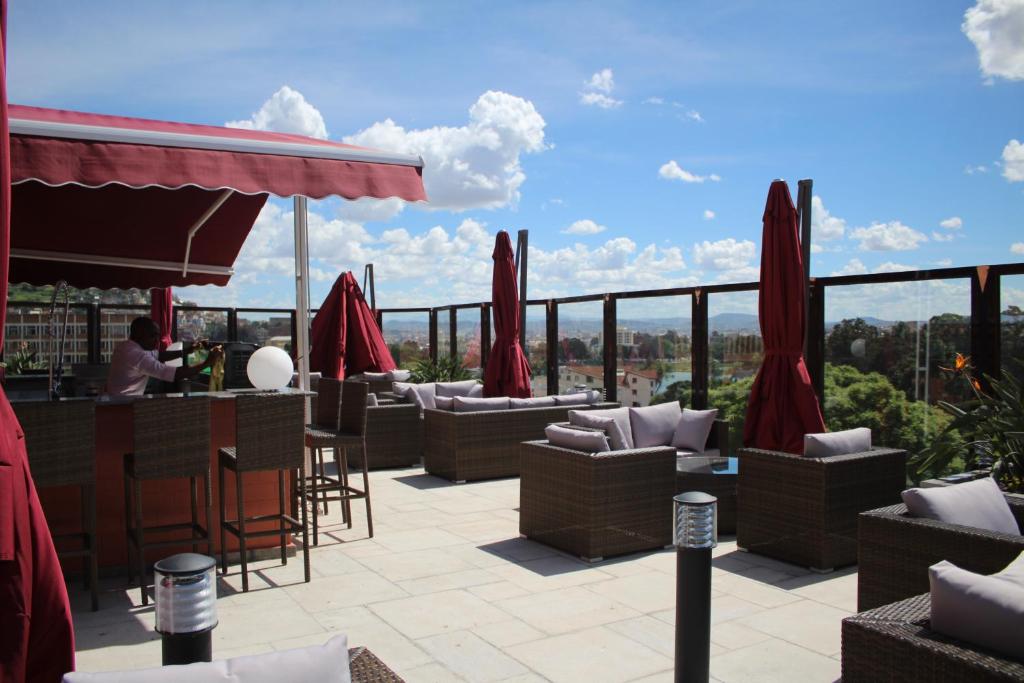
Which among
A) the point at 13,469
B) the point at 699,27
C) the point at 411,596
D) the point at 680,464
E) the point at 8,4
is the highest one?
the point at 699,27

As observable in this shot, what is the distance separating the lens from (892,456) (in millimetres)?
4938

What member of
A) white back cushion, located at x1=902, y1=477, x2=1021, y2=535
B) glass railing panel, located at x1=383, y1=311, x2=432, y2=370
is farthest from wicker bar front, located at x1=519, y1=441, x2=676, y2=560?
glass railing panel, located at x1=383, y1=311, x2=432, y2=370

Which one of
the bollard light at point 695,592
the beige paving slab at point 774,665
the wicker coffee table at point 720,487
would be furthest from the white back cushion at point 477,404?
the bollard light at point 695,592

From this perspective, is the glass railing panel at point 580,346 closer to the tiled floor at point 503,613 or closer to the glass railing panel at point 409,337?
the glass railing panel at point 409,337

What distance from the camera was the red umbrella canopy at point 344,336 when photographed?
30.6 feet

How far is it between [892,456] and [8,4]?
16.6 ft

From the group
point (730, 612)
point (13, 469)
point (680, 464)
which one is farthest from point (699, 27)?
point (13, 469)

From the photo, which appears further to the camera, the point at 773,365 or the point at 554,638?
the point at 773,365

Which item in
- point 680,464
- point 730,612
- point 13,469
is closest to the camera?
point 13,469

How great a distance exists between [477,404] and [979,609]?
5827 mm

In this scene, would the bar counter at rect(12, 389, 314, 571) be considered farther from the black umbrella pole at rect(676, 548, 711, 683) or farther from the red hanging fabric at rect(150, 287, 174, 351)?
the red hanging fabric at rect(150, 287, 174, 351)

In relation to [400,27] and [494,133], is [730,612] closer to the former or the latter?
[400,27]

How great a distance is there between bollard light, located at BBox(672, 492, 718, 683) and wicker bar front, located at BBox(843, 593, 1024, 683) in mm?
585

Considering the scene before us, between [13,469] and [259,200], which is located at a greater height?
[259,200]
